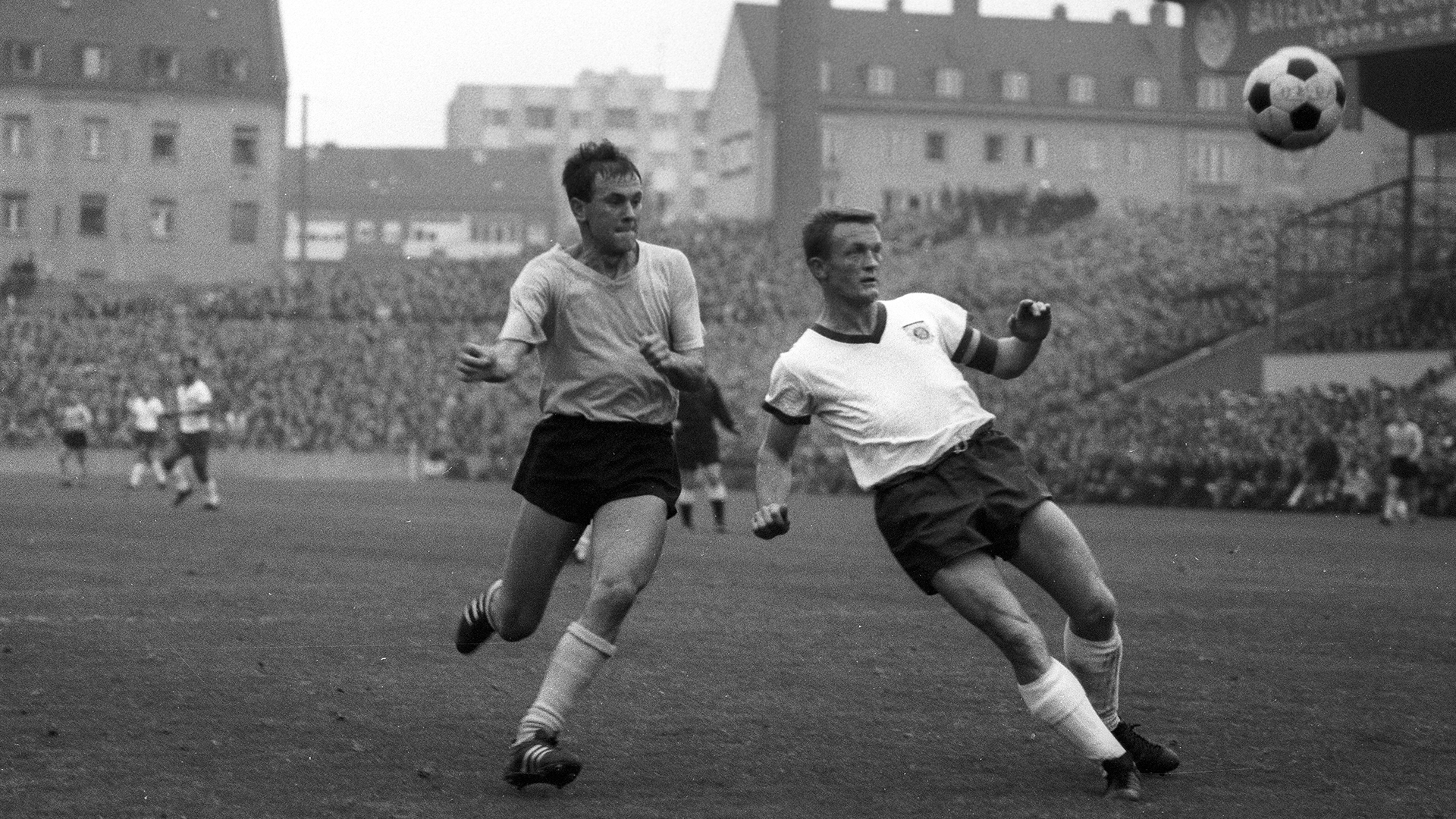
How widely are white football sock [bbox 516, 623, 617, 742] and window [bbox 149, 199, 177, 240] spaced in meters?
74.5

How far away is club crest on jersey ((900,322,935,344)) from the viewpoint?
23.5 ft

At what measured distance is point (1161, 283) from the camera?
47625 millimetres

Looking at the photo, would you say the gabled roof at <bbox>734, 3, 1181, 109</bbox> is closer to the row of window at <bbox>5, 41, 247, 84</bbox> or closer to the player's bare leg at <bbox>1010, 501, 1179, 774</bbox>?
the row of window at <bbox>5, 41, 247, 84</bbox>

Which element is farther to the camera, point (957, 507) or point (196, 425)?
point (196, 425)

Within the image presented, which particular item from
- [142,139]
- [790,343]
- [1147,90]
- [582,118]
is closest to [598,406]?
[790,343]

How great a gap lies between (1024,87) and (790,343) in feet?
137

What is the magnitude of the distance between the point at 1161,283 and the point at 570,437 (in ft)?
137

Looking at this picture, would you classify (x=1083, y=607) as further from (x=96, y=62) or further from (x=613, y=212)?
(x=96, y=62)

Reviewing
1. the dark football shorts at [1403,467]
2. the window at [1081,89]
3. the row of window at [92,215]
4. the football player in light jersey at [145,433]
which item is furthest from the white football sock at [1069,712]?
the window at [1081,89]

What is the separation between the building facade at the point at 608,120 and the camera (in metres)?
144

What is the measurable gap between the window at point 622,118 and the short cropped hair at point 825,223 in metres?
139

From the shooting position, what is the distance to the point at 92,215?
77625 millimetres

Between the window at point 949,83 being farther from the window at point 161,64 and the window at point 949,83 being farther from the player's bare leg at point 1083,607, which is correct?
the player's bare leg at point 1083,607

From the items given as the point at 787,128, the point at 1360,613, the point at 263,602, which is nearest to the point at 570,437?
the point at 263,602
